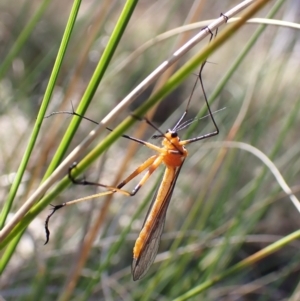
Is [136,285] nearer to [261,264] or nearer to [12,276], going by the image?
[12,276]

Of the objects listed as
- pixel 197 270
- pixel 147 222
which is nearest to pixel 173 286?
pixel 197 270

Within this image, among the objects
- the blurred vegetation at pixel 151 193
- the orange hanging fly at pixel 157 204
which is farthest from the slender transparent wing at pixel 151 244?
the blurred vegetation at pixel 151 193

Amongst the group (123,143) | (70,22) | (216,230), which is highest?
(70,22)

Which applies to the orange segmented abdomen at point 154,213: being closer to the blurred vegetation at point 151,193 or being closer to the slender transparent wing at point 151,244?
the slender transparent wing at point 151,244

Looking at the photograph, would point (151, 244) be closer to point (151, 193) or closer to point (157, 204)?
point (157, 204)

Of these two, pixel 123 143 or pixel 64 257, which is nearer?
pixel 64 257

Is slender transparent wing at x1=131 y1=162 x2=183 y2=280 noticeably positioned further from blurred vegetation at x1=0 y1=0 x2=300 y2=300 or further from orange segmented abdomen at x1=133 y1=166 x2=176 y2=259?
blurred vegetation at x1=0 y1=0 x2=300 y2=300

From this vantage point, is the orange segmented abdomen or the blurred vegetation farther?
the blurred vegetation

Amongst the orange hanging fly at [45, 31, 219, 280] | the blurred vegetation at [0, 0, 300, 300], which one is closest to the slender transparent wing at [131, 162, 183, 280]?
the orange hanging fly at [45, 31, 219, 280]

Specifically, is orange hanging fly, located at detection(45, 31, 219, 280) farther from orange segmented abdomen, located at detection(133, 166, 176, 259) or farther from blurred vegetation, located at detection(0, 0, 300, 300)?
blurred vegetation, located at detection(0, 0, 300, 300)
